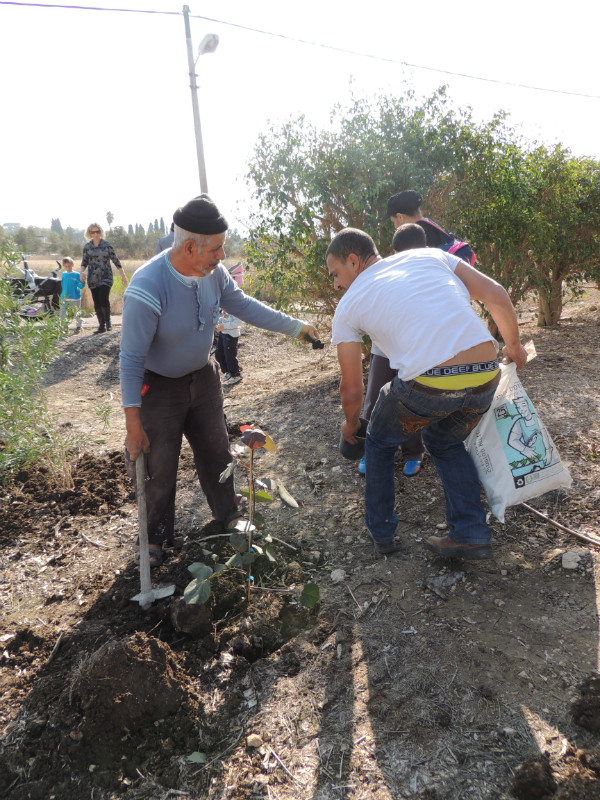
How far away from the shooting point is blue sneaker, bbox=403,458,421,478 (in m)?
3.55

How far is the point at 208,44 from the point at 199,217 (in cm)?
790

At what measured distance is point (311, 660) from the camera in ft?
7.25

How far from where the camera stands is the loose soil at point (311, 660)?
1762 mm

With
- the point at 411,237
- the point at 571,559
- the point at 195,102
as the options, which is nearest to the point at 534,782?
the point at 571,559

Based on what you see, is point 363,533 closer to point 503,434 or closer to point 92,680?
point 503,434

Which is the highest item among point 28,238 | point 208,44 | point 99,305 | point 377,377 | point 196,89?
point 208,44

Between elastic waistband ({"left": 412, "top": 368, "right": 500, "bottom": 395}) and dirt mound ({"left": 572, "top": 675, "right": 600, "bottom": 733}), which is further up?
elastic waistband ({"left": 412, "top": 368, "right": 500, "bottom": 395})

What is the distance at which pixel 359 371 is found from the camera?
2.40 m

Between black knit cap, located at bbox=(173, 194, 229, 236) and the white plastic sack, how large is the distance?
5.08 ft

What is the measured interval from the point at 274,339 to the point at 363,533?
670 cm

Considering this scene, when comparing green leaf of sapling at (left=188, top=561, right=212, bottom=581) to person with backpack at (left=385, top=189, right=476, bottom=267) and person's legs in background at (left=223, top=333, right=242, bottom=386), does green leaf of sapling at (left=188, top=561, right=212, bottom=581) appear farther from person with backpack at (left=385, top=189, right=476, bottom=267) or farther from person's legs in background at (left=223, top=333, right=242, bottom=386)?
person's legs in background at (left=223, top=333, right=242, bottom=386)

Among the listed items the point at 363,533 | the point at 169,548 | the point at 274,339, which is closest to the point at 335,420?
the point at 363,533

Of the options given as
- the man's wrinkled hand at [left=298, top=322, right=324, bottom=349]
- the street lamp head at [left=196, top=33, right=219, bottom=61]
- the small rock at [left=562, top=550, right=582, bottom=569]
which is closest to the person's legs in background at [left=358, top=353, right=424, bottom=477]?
the man's wrinkled hand at [left=298, top=322, right=324, bottom=349]

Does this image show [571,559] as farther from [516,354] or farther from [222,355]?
[222,355]
